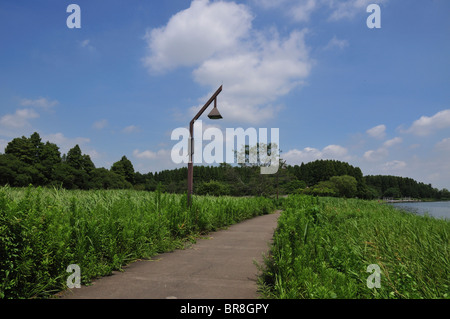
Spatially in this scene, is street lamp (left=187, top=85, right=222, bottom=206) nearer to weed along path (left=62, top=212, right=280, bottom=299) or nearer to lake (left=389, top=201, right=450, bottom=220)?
weed along path (left=62, top=212, right=280, bottom=299)

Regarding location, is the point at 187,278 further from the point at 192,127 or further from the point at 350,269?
the point at 192,127

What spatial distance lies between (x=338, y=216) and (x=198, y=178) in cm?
7474

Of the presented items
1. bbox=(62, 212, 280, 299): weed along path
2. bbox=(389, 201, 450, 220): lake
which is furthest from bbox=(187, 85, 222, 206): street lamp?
bbox=(389, 201, 450, 220): lake

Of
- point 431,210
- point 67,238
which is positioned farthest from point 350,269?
point 431,210

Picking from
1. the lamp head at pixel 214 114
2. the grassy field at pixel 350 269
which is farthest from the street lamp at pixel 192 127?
the grassy field at pixel 350 269

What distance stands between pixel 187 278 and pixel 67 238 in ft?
6.50

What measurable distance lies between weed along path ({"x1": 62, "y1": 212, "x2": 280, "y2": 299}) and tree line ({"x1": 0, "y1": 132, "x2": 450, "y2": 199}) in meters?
3.12

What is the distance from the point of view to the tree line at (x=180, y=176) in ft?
123

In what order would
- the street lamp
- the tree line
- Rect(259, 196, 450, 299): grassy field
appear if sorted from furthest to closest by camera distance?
the tree line, the street lamp, Rect(259, 196, 450, 299): grassy field

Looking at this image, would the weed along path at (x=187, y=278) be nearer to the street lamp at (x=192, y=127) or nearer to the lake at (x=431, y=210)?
the street lamp at (x=192, y=127)

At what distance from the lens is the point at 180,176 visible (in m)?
91.9

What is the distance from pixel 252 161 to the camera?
39594 millimetres

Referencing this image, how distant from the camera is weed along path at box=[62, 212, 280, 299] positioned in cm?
405

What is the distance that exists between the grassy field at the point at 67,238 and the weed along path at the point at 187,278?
0.29 metres
